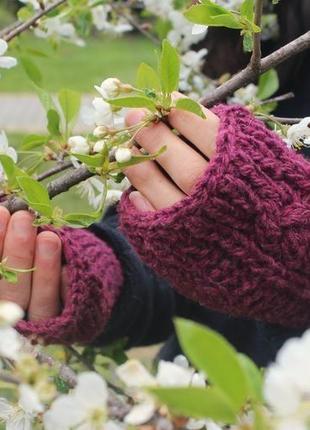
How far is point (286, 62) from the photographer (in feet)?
4.03

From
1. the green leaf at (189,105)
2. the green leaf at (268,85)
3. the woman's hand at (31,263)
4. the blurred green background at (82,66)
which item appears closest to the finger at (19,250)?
the woman's hand at (31,263)

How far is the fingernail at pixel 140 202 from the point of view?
72cm

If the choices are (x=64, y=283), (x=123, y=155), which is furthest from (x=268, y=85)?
(x=123, y=155)

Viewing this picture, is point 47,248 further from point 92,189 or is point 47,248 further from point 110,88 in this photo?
point 110,88

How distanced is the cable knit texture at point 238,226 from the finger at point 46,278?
13 centimetres

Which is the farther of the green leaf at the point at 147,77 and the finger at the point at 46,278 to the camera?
the finger at the point at 46,278

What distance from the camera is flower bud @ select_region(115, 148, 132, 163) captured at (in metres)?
0.62

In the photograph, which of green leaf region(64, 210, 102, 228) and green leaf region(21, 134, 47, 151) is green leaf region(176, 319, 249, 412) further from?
green leaf region(21, 134, 47, 151)

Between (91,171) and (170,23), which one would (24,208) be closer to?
(91,171)

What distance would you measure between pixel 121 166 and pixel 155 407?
27cm

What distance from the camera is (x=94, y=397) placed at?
0.38 metres

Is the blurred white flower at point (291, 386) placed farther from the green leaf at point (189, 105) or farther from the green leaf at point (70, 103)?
the green leaf at point (70, 103)

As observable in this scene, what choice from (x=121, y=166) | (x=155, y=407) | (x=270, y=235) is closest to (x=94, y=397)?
(x=155, y=407)

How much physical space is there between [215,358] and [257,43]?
0.36 m
